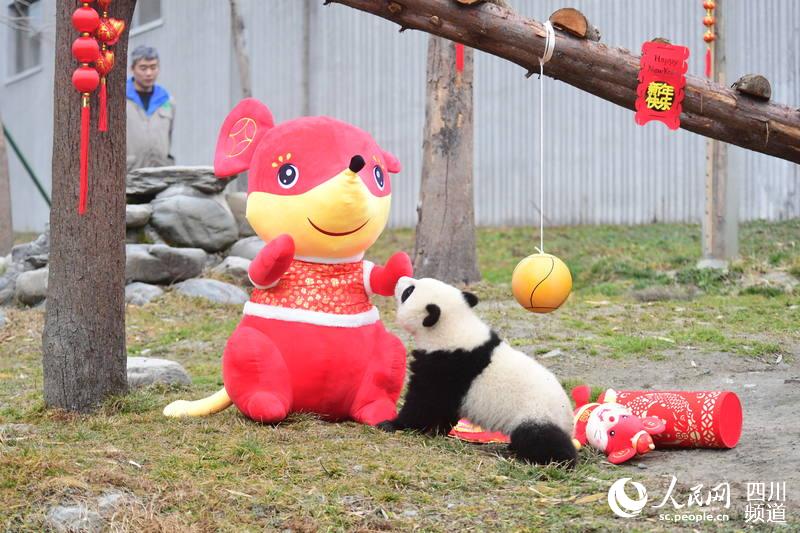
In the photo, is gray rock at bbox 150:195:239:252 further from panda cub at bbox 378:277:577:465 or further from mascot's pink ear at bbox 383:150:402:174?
panda cub at bbox 378:277:577:465

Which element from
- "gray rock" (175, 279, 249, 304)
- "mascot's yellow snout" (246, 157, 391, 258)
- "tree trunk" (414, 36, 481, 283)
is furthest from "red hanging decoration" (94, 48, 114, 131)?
"tree trunk" (414, 36, 481, 283)

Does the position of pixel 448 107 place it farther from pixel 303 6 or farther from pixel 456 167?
pixel 303 6

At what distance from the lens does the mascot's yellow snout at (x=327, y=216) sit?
4.64 metres

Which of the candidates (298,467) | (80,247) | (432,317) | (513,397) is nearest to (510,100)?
(80,247)

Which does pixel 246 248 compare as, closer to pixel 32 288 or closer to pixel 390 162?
pixel 32 288

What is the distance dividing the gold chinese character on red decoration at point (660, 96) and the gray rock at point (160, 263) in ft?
21.2

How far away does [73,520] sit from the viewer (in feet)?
10.5

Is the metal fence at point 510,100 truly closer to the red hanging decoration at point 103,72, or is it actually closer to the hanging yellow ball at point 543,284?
the hanging yellow ball at point 543,284

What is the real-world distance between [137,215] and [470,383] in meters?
6.82

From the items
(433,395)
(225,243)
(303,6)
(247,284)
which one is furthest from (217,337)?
(303,6)

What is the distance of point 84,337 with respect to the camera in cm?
496

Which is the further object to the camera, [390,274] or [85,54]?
[390,274]

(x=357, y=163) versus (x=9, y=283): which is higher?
(x=357, y=163)

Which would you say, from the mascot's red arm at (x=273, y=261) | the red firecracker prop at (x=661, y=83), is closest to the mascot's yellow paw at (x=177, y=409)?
the mascot's red arm at (x=273, y=261)
